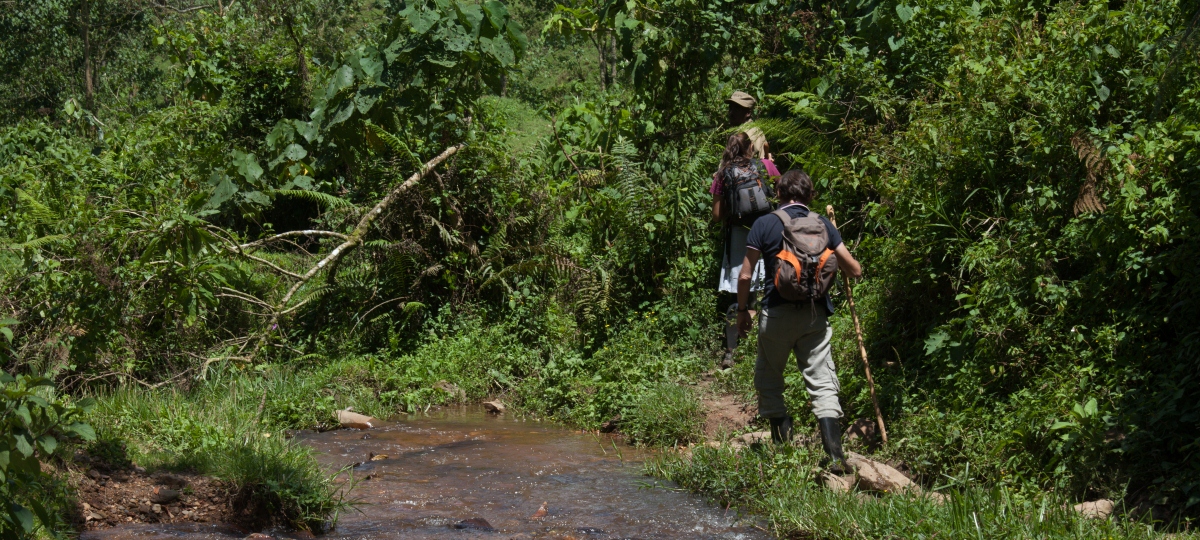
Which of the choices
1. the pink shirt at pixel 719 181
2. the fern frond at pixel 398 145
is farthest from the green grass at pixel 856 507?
the fern frond at pixel 398 145

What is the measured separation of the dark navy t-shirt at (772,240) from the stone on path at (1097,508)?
1.70 meters

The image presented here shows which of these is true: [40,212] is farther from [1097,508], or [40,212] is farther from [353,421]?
[1097,508]

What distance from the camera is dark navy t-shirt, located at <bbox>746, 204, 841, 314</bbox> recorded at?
5.90 meters

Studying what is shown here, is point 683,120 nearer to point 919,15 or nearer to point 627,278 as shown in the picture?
point 627,278

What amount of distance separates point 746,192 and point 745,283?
6.07ft

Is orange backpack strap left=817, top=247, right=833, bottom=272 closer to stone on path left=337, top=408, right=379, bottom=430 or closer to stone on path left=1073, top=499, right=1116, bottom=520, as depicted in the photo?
stone on path left=1073, top=499, right=1116, bottom=520

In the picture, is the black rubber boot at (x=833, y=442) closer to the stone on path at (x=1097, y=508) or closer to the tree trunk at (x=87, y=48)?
the stone on path at (x=1097, y=508)

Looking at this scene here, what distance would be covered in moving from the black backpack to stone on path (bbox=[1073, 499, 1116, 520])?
3.39m

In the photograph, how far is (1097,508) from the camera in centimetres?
A: 491

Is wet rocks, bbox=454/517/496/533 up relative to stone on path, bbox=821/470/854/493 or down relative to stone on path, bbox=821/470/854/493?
down

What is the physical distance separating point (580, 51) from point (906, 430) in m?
29.4

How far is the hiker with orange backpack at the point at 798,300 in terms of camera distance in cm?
575

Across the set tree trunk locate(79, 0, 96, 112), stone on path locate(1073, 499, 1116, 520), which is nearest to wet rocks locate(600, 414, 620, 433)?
stone on path locate(1073, 499, 1116, 520)

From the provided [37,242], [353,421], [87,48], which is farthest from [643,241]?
[87,48]
